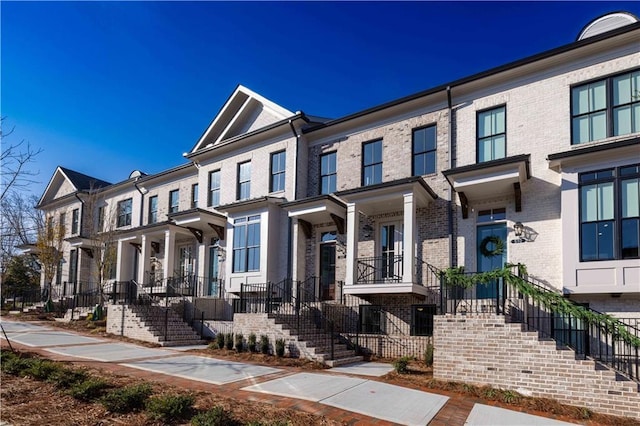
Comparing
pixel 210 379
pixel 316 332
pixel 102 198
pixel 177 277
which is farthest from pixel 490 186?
pixel 102 198

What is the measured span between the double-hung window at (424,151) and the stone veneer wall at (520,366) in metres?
6.04

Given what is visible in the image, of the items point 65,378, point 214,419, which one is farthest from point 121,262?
point 214,419

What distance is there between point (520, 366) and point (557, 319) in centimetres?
305

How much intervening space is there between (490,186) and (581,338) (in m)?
4.44

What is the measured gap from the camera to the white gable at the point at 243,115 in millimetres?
19672

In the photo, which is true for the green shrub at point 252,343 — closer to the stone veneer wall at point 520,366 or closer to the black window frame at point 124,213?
the stone veneer wall at point 520,366

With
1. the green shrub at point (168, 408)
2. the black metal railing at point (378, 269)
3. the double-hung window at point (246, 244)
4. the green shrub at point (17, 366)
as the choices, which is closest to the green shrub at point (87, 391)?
the green shrub at point (168, 408)

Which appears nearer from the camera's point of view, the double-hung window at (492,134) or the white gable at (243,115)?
the double-hung window at (492,134)

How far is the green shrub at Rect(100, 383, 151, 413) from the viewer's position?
23.1 feet

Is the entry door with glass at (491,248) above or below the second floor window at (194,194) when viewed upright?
below

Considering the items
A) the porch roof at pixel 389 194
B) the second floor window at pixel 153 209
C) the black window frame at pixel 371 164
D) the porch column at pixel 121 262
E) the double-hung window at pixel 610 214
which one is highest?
the black window frame at pixel 371 164

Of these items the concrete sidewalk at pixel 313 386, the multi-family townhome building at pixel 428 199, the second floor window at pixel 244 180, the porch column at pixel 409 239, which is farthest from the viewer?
the second floor window at pixel 244 180

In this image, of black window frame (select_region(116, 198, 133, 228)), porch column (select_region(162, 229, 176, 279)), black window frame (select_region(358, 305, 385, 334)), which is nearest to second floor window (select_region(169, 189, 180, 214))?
porch column (select_region(162, 229, 176, 279))

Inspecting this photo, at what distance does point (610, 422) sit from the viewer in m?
8.07
